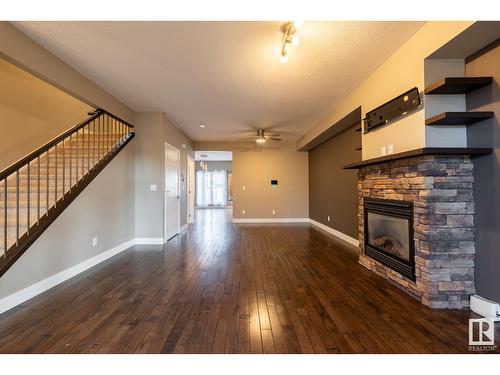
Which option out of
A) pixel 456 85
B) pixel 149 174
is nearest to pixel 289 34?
pixel 456 85

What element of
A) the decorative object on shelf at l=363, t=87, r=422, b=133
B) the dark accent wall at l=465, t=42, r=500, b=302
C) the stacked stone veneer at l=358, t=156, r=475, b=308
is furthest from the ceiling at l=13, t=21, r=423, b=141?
the stacked stone veneer at l=358, t=156, r=475, b=308

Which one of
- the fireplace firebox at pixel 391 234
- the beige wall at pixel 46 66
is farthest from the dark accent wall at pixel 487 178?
the beige wall at pixel 46 66

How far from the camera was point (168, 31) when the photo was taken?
2389 mm

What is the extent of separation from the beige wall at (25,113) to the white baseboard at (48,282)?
1584 millimetres

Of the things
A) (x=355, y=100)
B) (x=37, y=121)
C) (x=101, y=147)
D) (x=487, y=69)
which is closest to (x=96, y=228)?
(x=101, y=147)

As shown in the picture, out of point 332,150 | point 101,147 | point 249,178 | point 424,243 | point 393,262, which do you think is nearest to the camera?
point 424,243

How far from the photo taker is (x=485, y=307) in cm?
214

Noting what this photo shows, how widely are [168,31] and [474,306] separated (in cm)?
381

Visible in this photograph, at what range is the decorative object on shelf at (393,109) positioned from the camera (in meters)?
2.47

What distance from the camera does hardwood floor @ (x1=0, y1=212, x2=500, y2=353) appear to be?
5.90ft

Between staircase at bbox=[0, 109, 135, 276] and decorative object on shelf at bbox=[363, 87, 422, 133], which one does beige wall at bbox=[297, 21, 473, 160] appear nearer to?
decorative object on shelf at bbox=[363, 87, 422, 133]

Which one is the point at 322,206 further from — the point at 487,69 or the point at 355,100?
the point at 487,69

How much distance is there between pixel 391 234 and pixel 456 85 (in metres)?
1.64

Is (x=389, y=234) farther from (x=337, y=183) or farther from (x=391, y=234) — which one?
(x=337, y=183)
